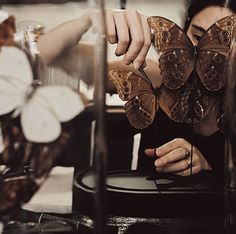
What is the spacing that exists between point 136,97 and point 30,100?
0.20m

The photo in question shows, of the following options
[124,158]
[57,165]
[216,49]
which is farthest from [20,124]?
[216,49]

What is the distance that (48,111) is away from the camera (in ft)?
2.97

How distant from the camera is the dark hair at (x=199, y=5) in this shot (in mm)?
944

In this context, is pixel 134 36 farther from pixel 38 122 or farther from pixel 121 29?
pixel 38 122

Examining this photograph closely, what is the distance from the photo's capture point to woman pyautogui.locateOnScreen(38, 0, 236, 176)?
919 mm

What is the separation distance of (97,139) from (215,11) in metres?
0.34

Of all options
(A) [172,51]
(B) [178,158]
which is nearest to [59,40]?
(A) [172,51]

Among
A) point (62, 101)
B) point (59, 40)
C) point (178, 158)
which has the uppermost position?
point (59, 40)

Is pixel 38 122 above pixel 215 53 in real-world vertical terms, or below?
below

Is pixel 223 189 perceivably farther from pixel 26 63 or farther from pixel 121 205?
pixel 26 63

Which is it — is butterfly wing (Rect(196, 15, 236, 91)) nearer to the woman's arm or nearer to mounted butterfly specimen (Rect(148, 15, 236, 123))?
mounted butterfly specimen (Rect(148, 15, 236, 123))

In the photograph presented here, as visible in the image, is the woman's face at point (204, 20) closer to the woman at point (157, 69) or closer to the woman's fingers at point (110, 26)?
Answer: the woman at point (157, 69)

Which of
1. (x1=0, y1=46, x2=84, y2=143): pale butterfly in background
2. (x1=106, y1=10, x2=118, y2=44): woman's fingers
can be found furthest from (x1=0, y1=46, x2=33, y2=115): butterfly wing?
(x1=106, y1=10, x2=118, y2=44): woman's fingers

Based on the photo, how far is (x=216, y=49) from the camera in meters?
0.96
